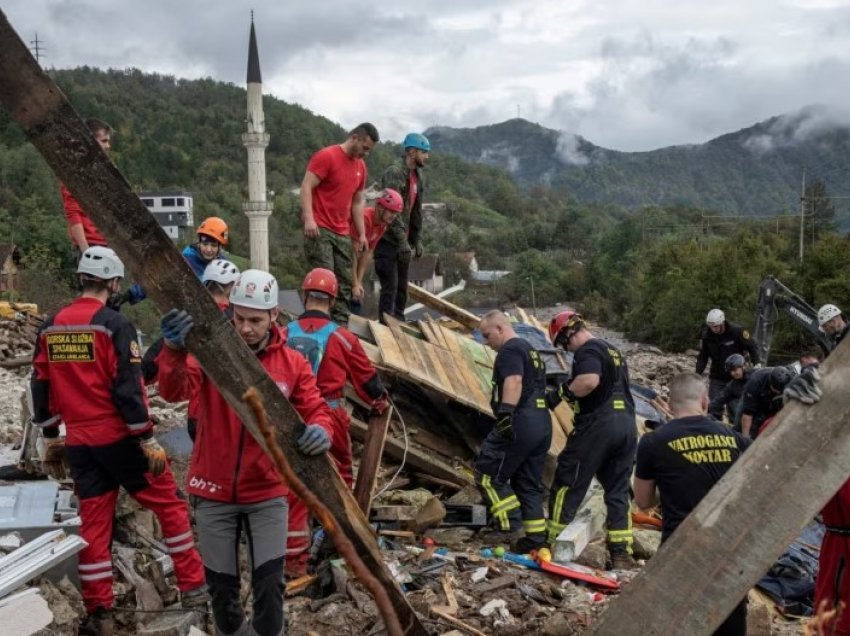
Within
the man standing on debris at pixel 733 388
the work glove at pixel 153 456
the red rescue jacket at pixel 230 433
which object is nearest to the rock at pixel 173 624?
the work glove at pixel 153 456

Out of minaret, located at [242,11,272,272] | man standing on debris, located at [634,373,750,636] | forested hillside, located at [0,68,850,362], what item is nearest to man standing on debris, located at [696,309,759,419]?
man standing on debris, located at [634,373,750,636]

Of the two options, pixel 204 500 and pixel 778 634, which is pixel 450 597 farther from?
pixel 778 634

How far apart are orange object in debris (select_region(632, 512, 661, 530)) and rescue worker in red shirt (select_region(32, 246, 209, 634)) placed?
15.2 feet

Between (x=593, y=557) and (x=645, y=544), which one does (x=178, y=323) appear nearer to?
(x=593, y=557)

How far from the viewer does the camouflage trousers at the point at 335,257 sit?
7.22m

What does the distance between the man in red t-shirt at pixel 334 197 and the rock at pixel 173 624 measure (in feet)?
11.5

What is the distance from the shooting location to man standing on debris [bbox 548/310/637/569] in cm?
615

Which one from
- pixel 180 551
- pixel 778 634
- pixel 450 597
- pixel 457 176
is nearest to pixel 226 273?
pixel 180 551

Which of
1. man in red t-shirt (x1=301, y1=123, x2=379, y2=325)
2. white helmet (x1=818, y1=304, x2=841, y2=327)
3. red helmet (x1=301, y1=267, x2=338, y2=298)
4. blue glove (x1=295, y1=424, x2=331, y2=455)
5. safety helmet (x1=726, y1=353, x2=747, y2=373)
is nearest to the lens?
blue glove (x1=295, y1=424, x2=331, y2=455)

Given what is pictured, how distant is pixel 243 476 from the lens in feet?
11.6

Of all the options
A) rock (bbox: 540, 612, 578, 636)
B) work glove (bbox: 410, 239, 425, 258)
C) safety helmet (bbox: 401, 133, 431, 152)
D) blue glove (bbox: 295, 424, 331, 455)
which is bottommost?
rock (bbox: 540, 612, 578, 636)

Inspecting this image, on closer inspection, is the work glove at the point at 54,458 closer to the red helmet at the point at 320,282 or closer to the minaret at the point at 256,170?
the red helmet at the point at 320,282

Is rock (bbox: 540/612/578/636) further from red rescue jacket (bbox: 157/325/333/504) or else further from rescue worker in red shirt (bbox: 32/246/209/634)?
rescue worker in red shirt (bbox: 32/246/209/634)

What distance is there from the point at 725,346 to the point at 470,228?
94018mm
